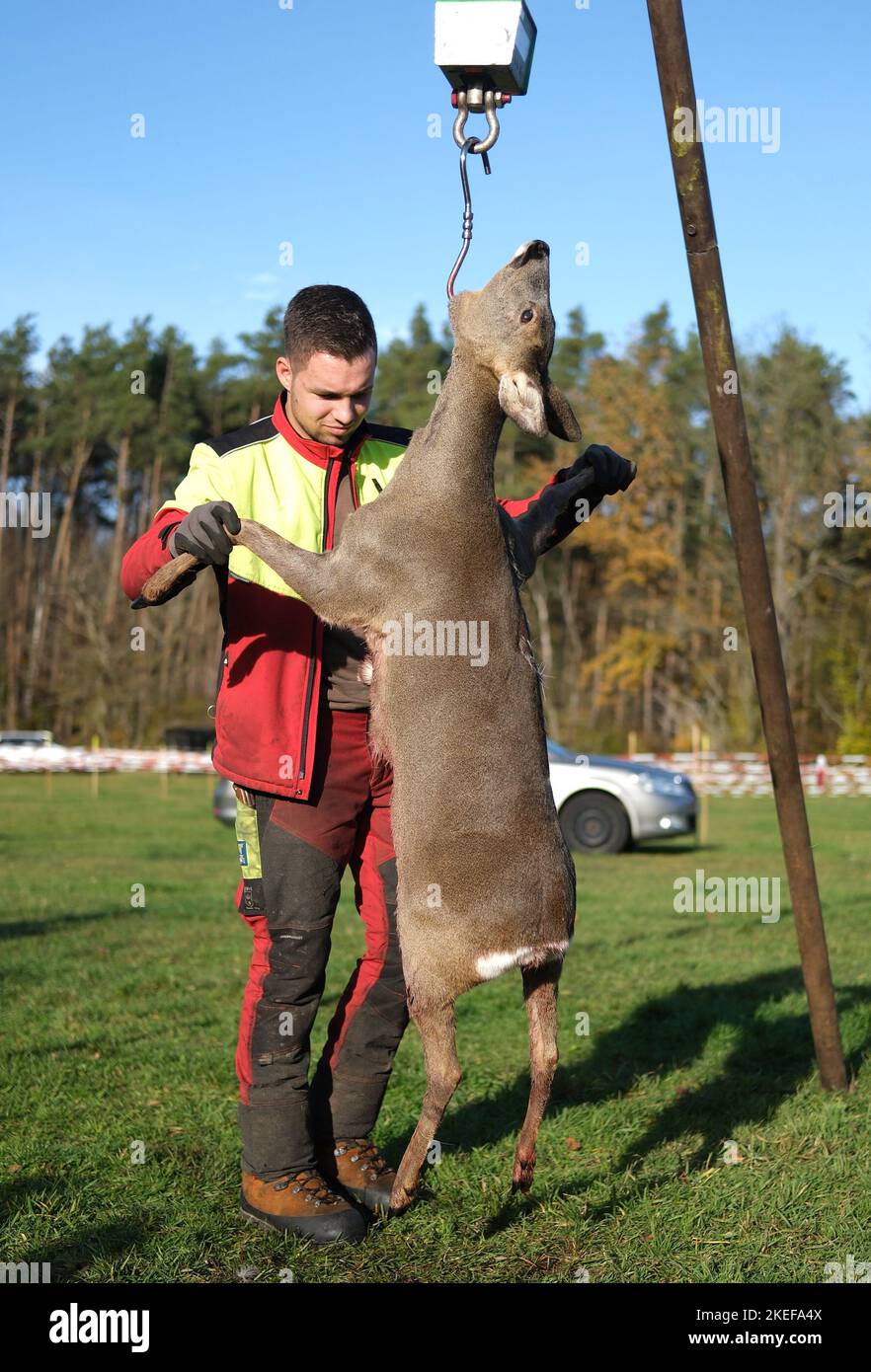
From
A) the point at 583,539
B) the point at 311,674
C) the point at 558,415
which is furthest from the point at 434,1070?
the point at 583,539

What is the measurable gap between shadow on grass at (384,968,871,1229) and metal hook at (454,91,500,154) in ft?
11.5

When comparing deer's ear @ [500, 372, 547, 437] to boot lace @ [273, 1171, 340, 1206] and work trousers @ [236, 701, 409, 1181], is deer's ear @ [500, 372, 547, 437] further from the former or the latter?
boot lace @ [273, 1171, 340, 1206]

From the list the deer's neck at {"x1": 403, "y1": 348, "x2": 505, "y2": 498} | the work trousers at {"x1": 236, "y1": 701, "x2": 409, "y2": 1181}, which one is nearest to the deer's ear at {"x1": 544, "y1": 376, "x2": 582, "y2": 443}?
the deer's neck at {"x1": 403, "y1": 348, "x2": 505, "y2": 498}

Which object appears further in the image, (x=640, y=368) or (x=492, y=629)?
(x=640, y=368)

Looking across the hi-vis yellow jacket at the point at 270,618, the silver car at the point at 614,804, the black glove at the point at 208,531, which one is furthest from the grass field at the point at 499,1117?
the silver car at the point at 614,804

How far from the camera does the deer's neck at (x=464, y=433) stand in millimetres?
3430

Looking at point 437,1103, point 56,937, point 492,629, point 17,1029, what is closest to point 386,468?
point 492,629

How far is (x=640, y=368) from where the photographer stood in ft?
157

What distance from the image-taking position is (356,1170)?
460 cm

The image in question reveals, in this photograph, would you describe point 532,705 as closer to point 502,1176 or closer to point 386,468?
point 386,468

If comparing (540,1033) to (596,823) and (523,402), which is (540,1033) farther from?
(596,823)

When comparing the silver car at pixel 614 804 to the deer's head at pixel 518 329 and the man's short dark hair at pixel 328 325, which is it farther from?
the deer's head at pixel 518 329

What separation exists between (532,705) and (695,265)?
2385mm

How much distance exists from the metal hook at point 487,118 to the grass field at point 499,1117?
3.43m
